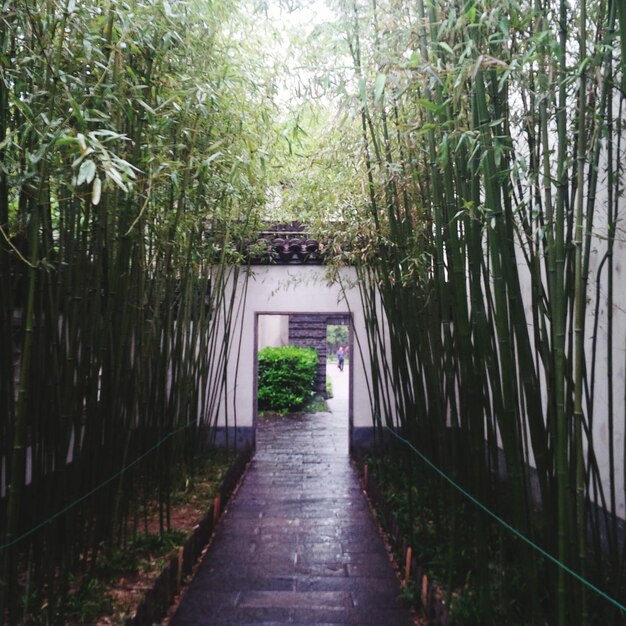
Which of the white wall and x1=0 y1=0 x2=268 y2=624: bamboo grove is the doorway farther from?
x1=0 y1=0 x2=268 y2=624: bamboo grove

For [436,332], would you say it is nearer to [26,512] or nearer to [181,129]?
[181,129]

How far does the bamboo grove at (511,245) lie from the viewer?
4.46 feet

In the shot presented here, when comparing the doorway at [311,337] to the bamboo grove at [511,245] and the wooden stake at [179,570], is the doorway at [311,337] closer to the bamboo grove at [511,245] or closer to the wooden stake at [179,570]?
the wooden stake at [179,570]

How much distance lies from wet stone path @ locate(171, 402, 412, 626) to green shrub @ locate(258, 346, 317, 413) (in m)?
3.37

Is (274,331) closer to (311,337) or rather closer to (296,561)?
(311,337)

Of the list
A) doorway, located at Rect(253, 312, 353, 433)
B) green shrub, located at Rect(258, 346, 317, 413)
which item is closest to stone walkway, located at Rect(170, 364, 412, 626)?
green shrub, located at Rect(258, 346, 317, 413)

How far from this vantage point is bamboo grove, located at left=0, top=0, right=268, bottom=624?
145cm

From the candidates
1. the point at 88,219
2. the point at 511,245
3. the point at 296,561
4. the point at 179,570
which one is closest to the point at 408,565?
the point at 296,561

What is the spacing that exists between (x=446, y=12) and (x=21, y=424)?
1.92m

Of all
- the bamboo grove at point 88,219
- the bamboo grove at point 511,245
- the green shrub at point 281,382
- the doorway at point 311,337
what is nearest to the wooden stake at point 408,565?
the bamboo grove at point 511,245

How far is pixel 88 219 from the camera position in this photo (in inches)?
70.3

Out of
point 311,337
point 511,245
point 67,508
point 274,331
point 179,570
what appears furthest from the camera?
point 274,331

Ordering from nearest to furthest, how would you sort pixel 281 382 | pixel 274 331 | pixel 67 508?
pixel 67 508
pixel 281 382
pixel 274 331

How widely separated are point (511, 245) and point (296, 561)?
2.12m
